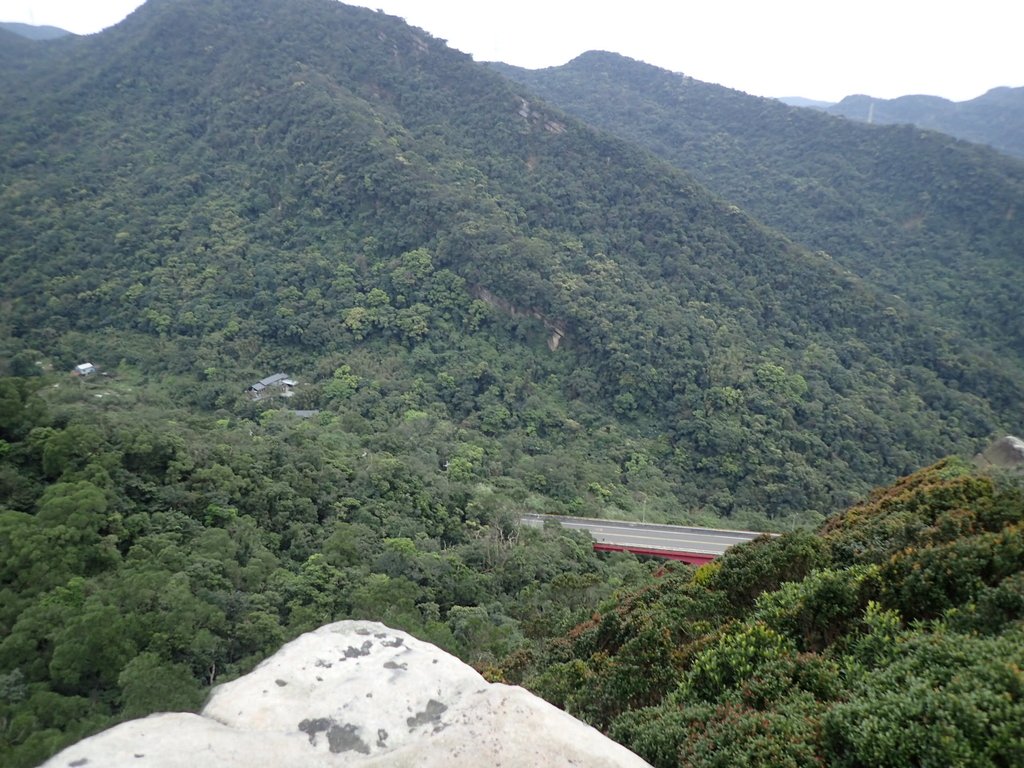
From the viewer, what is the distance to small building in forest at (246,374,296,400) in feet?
158

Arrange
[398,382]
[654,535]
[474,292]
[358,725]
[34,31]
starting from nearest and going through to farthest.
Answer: [358,725]
[654,535]
[398,382]
[474,292]
[34,31]

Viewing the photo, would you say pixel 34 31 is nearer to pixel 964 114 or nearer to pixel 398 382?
pixel 398 382

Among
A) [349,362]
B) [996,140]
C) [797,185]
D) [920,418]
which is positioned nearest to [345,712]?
[349,362]

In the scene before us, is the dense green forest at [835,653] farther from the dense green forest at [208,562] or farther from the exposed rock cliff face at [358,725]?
the dense green forest at [208,562]

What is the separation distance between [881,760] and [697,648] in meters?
4.66

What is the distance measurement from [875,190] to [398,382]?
77908 mm

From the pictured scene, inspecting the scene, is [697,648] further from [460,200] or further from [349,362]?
[460,200]

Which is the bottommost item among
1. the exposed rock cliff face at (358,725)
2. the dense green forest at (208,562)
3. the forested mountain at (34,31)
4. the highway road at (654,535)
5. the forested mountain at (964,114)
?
the highway road at (654,535)

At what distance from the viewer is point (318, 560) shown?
70.6ft

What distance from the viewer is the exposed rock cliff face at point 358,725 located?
733cm

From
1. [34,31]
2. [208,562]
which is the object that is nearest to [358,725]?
[208,562]

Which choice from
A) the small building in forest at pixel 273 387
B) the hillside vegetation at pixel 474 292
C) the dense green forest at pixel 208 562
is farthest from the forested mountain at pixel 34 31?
the dense green forest at pixel 208 562

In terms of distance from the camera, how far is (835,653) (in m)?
9.56

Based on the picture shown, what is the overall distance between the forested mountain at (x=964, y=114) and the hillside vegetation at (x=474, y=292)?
357 feet
